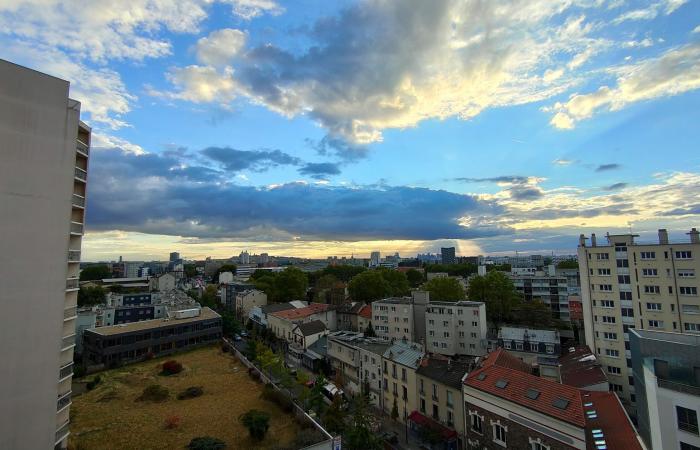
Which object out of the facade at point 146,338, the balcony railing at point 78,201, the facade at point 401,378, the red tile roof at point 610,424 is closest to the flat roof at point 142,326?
the facade at point 146,338

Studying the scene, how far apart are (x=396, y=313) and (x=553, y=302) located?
115 ft

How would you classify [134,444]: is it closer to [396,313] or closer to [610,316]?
[396,313]

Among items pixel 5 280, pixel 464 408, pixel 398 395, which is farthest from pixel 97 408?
pixel 464 408

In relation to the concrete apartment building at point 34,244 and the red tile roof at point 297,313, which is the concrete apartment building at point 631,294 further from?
the concrete apartment building at point 34,244

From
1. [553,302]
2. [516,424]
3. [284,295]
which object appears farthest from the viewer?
[284,295]

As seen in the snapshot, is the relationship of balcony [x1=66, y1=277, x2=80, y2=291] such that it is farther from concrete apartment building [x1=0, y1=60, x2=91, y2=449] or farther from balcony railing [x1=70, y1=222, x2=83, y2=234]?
balcony railing [x1=70, y1=222, x2=83, y2=234]

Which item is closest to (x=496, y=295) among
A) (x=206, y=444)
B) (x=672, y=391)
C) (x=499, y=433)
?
(x=499, y=433)

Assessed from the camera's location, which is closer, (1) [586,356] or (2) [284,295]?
(1) [586,356]

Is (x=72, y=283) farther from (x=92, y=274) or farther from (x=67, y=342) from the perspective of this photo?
(x=92, y=274)

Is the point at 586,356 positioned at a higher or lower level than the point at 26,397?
lower

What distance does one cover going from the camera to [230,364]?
43656 mm

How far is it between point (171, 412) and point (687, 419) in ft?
114

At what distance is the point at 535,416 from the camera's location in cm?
1814

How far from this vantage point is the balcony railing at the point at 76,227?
19661mm
